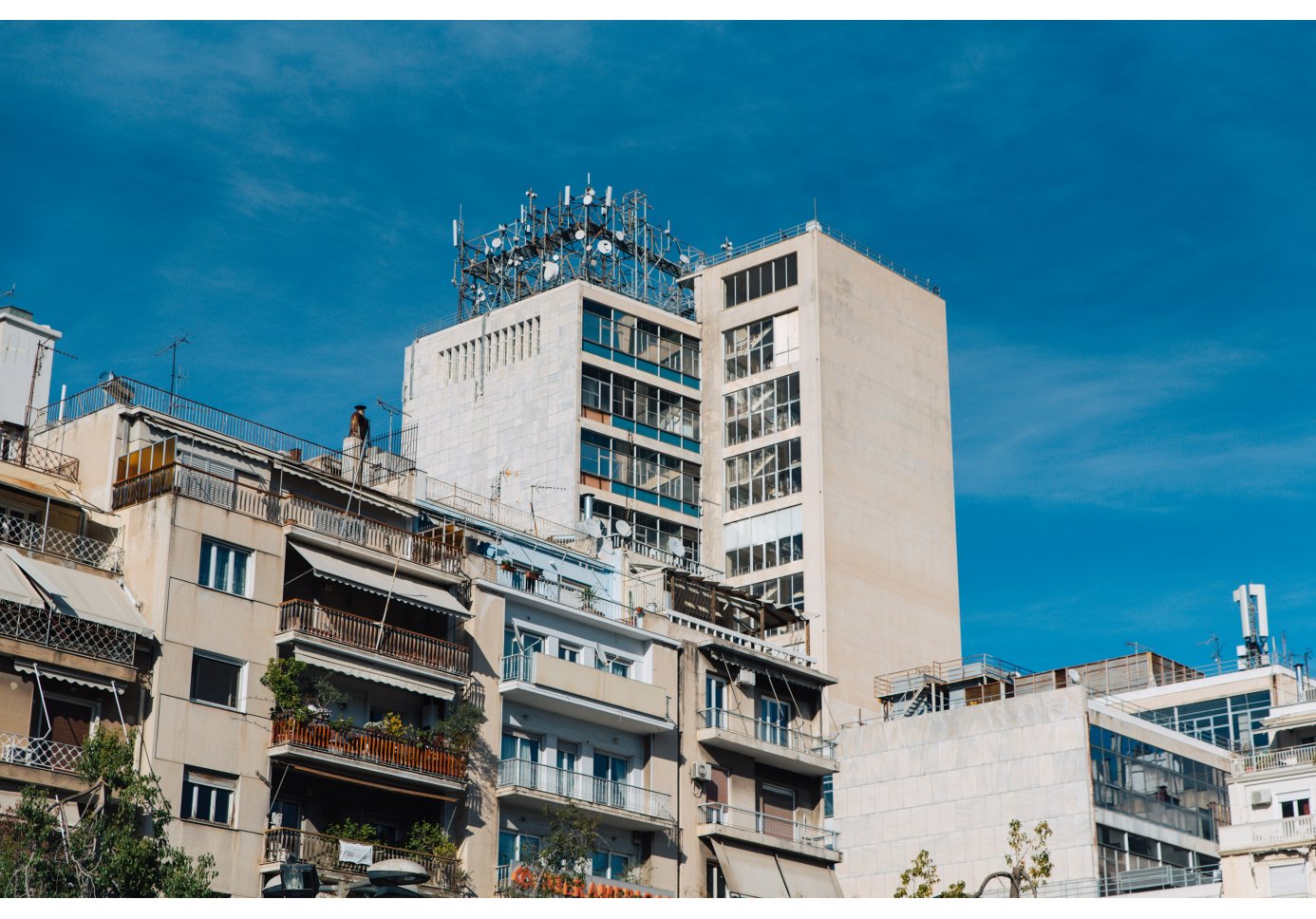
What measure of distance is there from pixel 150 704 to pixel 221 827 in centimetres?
360

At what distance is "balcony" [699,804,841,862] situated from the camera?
218ft

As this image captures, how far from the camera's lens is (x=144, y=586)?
53.6 metres

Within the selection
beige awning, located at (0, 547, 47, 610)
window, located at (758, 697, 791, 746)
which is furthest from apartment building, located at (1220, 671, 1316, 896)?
beige awning, located at (0, 547, 47, 610)

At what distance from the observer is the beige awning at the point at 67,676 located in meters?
49.9

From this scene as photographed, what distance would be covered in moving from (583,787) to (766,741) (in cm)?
896

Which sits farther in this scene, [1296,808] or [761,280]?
[761,280]

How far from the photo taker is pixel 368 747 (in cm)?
5628

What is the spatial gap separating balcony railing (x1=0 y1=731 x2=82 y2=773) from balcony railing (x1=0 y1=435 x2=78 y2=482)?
10.1m

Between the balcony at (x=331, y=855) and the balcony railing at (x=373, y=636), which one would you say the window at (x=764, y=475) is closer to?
the balcony railing at (x=373, y=636)

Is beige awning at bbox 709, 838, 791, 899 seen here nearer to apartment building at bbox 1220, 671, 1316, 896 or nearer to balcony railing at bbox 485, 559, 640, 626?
balcony railing at bbox 485, 559, 640, 626

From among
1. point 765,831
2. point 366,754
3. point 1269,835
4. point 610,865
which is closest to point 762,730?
point 765,831

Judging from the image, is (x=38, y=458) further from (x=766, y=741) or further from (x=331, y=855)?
(x=766, y=741)

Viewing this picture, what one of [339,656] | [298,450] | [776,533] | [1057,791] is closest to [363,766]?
[339,656]

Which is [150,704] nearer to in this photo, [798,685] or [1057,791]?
[798,685]
